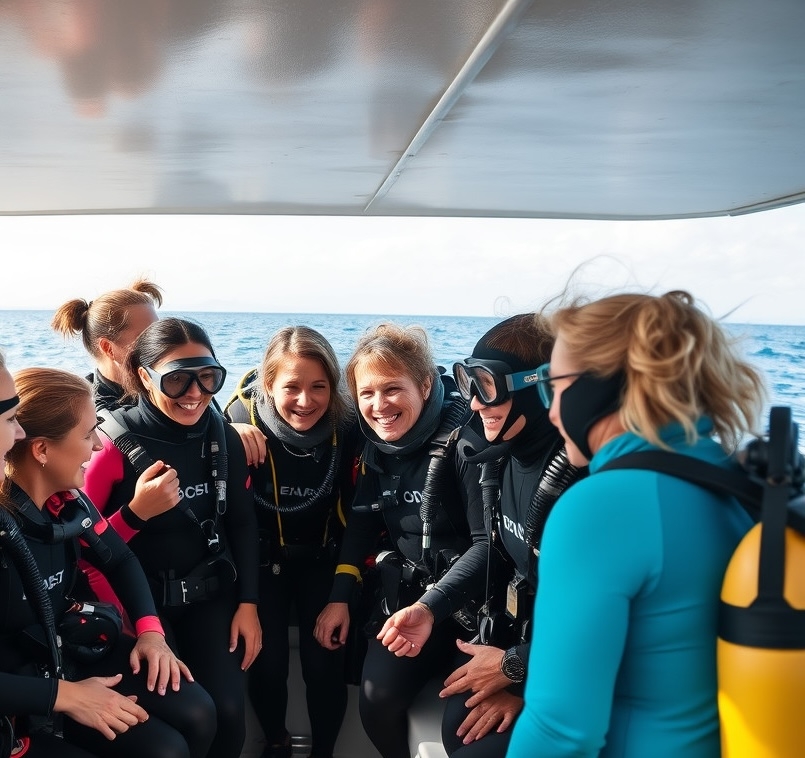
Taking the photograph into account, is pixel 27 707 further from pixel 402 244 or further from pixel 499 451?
pixel 402 244

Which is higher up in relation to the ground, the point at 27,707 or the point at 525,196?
the point at 525,196

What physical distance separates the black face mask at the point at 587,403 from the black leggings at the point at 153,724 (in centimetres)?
152

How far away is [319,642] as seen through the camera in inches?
113

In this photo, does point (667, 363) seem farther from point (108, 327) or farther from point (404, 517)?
point (108, 327)

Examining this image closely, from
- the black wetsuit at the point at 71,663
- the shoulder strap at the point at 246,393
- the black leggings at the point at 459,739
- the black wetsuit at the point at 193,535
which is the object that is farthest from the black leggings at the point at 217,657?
the shoulder strap at the point at 246,393

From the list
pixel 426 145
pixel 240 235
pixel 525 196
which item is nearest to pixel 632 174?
pixel 525 196

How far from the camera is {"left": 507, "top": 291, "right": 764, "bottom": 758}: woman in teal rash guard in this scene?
126 centimetres

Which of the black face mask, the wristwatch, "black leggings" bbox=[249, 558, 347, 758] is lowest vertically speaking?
"black leggings" bbox=[249, 558, 347, 758]

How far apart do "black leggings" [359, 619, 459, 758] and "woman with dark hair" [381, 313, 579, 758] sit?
6.1 inches

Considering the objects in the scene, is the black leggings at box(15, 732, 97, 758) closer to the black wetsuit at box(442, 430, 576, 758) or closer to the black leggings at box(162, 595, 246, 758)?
the black leggings at box(162, 595, 246, 758)

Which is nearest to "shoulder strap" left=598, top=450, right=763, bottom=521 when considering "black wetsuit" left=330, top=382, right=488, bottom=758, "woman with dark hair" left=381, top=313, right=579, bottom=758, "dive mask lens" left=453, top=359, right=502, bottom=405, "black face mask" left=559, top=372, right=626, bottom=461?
"black face mask" left=559, top=372, right=626, bottom=461

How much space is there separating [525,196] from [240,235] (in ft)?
118

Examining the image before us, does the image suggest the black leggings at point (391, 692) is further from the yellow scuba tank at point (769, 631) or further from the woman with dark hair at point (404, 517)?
the yellow scuba tank at point (769, 631)

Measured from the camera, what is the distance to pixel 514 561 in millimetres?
2414
